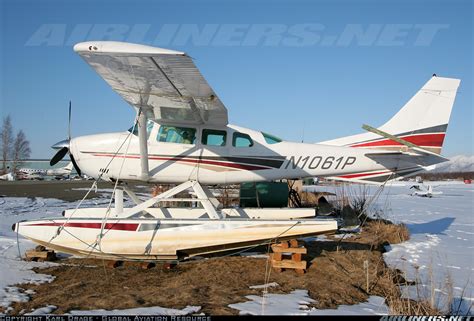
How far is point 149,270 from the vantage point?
6.32 metres

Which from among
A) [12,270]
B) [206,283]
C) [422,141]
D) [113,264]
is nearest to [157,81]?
[206,283]

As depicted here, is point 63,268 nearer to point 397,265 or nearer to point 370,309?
point 370,309

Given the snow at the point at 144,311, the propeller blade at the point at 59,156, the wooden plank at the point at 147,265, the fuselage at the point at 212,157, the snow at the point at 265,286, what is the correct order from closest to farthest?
the snow at the point at 144,311, the snow at the point at 265,286, the wooden plank at the point at 147,265, the fuselage at the point at 212,157, the propeller blade at the point at 59,156

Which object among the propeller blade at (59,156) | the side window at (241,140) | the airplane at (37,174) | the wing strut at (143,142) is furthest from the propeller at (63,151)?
the airplane at (37,174)

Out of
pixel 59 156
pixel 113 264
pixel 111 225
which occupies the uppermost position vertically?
pixel 59 156

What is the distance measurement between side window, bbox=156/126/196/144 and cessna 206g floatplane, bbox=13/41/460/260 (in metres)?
0.02

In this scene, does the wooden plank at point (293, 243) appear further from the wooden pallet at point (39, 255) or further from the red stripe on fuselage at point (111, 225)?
the wooden pallet at point (39, 255)

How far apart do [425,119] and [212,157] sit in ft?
16.0

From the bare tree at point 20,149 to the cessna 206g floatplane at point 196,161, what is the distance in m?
61.8

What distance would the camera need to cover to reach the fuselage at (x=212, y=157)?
24.9 feet

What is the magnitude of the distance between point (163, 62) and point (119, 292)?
10.2 ft

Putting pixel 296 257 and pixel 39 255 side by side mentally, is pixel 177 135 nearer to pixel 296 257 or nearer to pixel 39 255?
pixel 39 255

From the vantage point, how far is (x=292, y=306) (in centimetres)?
417

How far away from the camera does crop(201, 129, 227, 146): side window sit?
7.66 m
